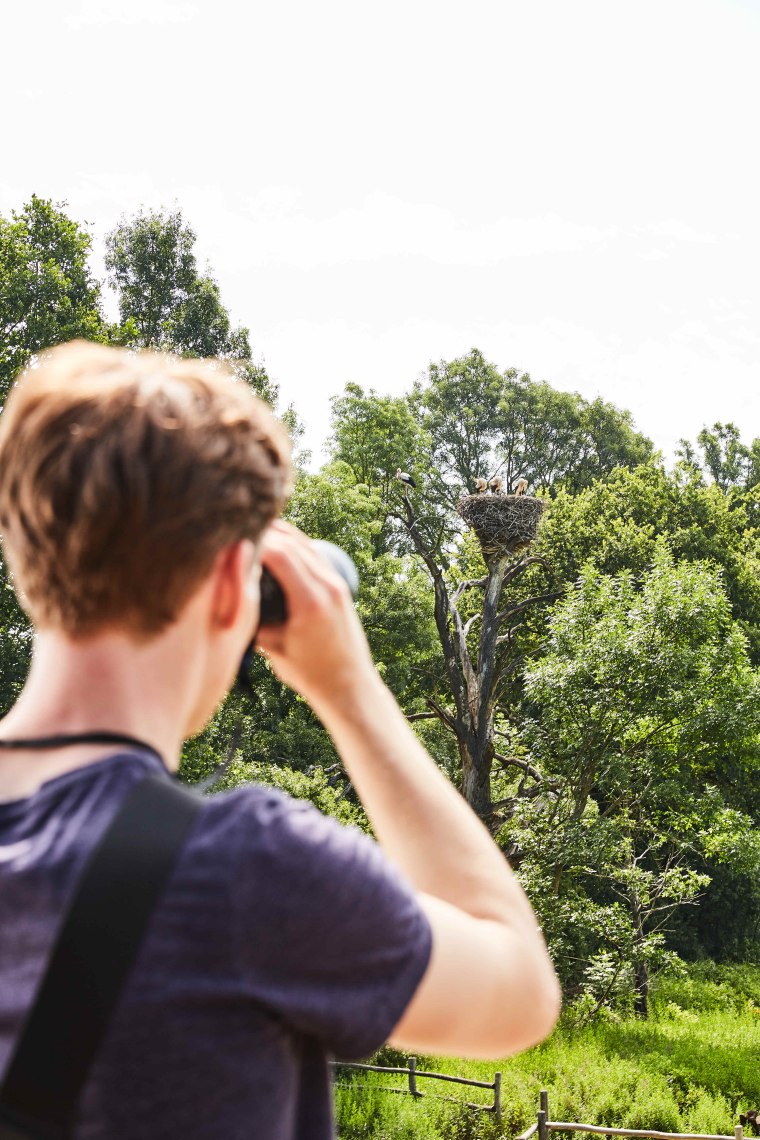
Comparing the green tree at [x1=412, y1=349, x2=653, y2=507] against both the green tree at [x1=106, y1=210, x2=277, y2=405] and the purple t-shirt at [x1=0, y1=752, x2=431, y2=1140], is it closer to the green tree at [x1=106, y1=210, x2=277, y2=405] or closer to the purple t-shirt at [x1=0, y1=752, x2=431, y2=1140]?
the green tree at [x1=106, y1=210, x2=277, y2=405]

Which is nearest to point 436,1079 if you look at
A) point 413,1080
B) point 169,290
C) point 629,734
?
point 413,1080

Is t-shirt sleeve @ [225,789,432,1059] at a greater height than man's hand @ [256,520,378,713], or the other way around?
man's hand @ [256,520,378,713]

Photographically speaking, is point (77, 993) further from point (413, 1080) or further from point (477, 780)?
point (477, 780)

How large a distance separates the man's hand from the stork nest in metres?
15.5

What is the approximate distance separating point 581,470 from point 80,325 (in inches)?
840

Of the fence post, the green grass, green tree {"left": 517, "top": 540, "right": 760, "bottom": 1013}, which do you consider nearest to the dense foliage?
green tree {"left": 517, "top": 540, "right": 760, "bottom": 1013}

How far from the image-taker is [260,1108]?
2.29ft

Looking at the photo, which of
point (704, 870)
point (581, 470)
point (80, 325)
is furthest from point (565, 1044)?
point (581, 470)

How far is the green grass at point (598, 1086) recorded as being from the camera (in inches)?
492

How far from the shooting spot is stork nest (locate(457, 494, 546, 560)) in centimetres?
1625

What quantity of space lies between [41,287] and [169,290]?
31.7 feet

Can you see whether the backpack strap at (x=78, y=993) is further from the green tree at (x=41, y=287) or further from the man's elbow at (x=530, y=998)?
the green tree at (x=41, y=287)

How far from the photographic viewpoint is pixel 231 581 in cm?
77

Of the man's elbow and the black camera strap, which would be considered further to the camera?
the man's elbow
